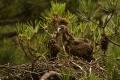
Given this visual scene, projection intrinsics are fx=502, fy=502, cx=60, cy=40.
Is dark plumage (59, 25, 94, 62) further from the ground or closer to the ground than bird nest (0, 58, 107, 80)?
further from the ground

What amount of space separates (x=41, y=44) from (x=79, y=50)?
175 millimetres

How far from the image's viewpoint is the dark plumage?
7.14 feet

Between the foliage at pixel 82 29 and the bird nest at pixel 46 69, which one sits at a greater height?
the foliage at pixel 82 29

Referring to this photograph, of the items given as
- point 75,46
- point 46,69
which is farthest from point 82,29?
point 46,69

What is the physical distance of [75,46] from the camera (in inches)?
87.5

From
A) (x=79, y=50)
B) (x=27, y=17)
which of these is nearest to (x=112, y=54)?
(x=79, y=50)

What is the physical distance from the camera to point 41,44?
7.28 feet

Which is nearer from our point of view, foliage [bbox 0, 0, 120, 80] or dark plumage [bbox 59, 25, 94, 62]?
foliage [bbox 0, 0, 120, 80]

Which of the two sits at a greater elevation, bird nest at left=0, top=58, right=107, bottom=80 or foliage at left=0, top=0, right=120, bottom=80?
foliage at left=0, top=0, right=120, bottom=80

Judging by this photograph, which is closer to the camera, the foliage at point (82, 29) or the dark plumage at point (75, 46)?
the foliage at point (82, 29)

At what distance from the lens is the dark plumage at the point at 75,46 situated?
218 centimetres

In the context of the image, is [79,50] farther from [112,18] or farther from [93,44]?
[112,18]

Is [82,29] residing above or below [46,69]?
above

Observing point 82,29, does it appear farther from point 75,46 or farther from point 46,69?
point 46,69
